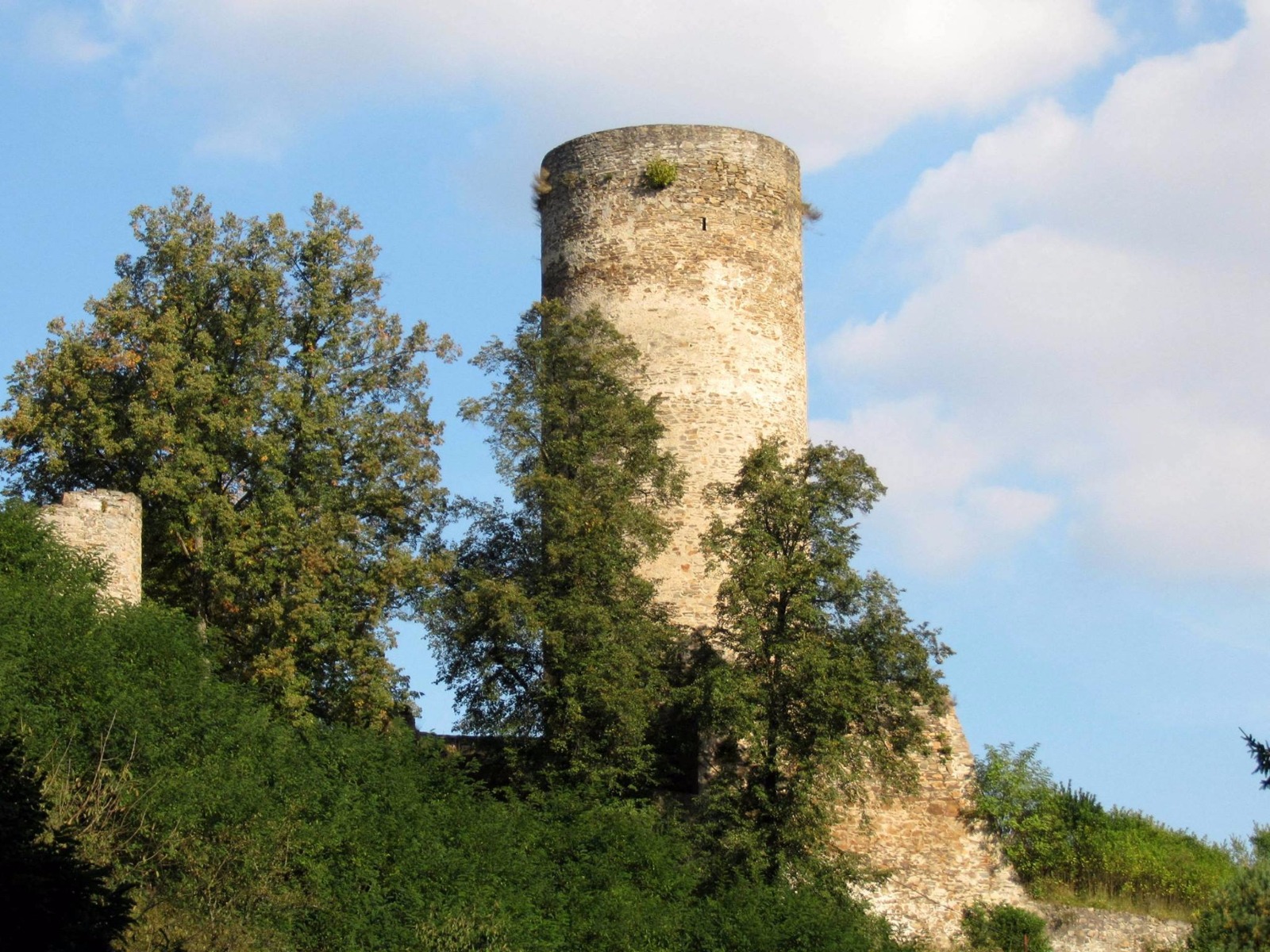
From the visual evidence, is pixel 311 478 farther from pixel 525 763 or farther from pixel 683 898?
pixel 683 898

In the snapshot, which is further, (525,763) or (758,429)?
(758,429)

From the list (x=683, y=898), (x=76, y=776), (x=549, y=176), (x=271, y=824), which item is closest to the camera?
(x=76, y=776)

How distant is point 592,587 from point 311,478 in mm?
4053

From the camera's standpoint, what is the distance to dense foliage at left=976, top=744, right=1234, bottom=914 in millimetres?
22406

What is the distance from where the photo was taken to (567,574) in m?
21.9

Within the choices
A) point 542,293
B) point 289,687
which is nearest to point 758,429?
point 542,293

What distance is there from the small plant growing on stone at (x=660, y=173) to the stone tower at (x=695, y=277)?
2.5 inches

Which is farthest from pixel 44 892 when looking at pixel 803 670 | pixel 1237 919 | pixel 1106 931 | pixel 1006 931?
pixel 1237 919

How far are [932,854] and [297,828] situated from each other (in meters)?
8.36

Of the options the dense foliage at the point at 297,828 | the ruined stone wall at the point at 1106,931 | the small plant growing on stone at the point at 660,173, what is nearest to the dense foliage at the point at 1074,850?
the ruined stone wall at the point at 1106,931

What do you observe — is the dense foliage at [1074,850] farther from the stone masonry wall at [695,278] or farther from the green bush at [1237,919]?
the stone masonry wall at [695,278]

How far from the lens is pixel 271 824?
1741 cm

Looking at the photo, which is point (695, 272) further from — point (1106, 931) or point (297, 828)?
point (297, 828)

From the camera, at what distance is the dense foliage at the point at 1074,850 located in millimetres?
22406
